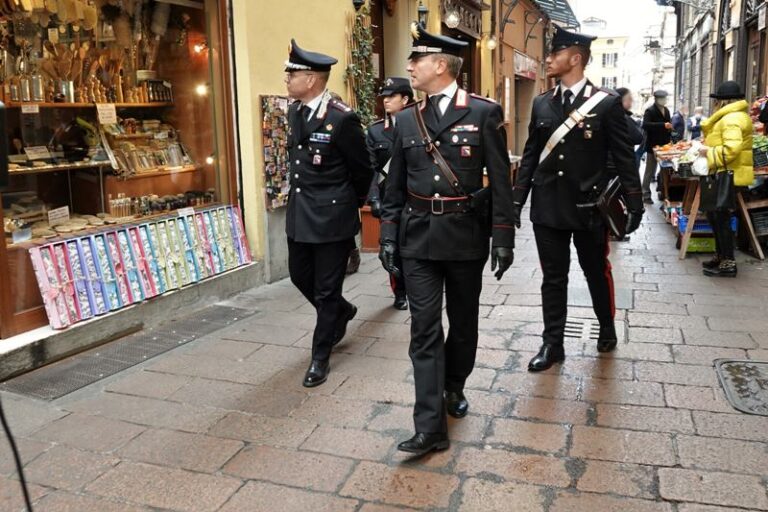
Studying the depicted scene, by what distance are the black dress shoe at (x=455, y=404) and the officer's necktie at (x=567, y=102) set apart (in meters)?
1.86

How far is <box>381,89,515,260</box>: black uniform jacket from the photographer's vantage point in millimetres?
3547

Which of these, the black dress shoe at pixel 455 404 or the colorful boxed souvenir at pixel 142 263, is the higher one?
the colorful boxed souvenir at pixel 142 263

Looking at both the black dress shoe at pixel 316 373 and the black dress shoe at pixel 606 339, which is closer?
the black dress shoe at pixel 316 373

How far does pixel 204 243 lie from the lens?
640 cm

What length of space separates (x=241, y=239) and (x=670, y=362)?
3.89m

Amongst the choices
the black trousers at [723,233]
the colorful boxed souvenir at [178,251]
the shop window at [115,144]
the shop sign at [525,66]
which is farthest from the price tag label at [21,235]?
the shop sign at [525,66]

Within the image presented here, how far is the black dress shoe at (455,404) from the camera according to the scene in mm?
3938

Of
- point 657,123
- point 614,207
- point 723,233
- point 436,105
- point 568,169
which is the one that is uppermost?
point 436,105

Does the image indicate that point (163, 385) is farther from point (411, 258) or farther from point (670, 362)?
point (670, 362)

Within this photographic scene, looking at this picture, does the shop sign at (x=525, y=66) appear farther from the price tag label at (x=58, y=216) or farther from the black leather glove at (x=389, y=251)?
the black leather glove at (x=389, y=251)

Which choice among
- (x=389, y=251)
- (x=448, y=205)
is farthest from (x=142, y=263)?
(x=448, y=205)

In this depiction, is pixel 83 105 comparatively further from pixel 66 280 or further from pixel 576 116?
pixel 576 116

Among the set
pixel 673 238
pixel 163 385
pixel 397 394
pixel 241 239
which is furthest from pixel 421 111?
pixel 673 238

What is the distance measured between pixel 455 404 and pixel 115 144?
3.90 m
